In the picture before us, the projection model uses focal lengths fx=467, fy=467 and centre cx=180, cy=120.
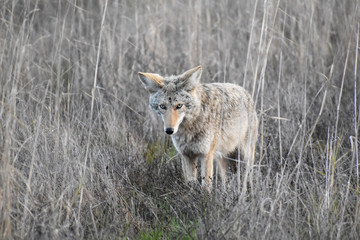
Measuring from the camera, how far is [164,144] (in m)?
5.37

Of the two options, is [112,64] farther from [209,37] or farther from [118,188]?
[118,188]

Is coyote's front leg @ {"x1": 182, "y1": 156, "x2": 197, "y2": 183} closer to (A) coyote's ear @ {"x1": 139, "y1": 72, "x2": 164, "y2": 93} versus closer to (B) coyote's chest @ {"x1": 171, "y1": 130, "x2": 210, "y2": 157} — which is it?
(B) coyote's chest @ {"x1": 171, "y1": 130, "x2": 210, "y2": 157}

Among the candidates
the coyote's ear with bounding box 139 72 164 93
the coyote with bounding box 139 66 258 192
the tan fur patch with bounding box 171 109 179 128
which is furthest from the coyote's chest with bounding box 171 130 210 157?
the coyote's ear with bounding box 139 72 164 93

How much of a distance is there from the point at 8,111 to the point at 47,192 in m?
0.69

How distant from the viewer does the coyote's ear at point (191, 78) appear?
4.39 m

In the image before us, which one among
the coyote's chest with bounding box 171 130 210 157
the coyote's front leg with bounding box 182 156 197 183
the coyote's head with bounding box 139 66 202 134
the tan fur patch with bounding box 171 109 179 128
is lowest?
the coyote's front leg with bounding box 182 156 197 183

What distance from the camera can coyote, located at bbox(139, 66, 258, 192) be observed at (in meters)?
4.33

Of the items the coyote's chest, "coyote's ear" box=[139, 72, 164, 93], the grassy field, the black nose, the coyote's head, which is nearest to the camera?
the grassy field

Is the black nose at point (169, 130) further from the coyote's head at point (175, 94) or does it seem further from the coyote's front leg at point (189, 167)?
the coyote's front leg at point (189, 167)

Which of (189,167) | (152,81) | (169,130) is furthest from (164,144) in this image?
(169,130)

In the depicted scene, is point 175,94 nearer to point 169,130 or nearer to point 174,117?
point 174,117

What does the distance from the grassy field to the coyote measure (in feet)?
0.70

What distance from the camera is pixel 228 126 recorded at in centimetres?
493

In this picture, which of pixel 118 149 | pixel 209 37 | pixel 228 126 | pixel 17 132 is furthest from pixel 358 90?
pixel 17 132
